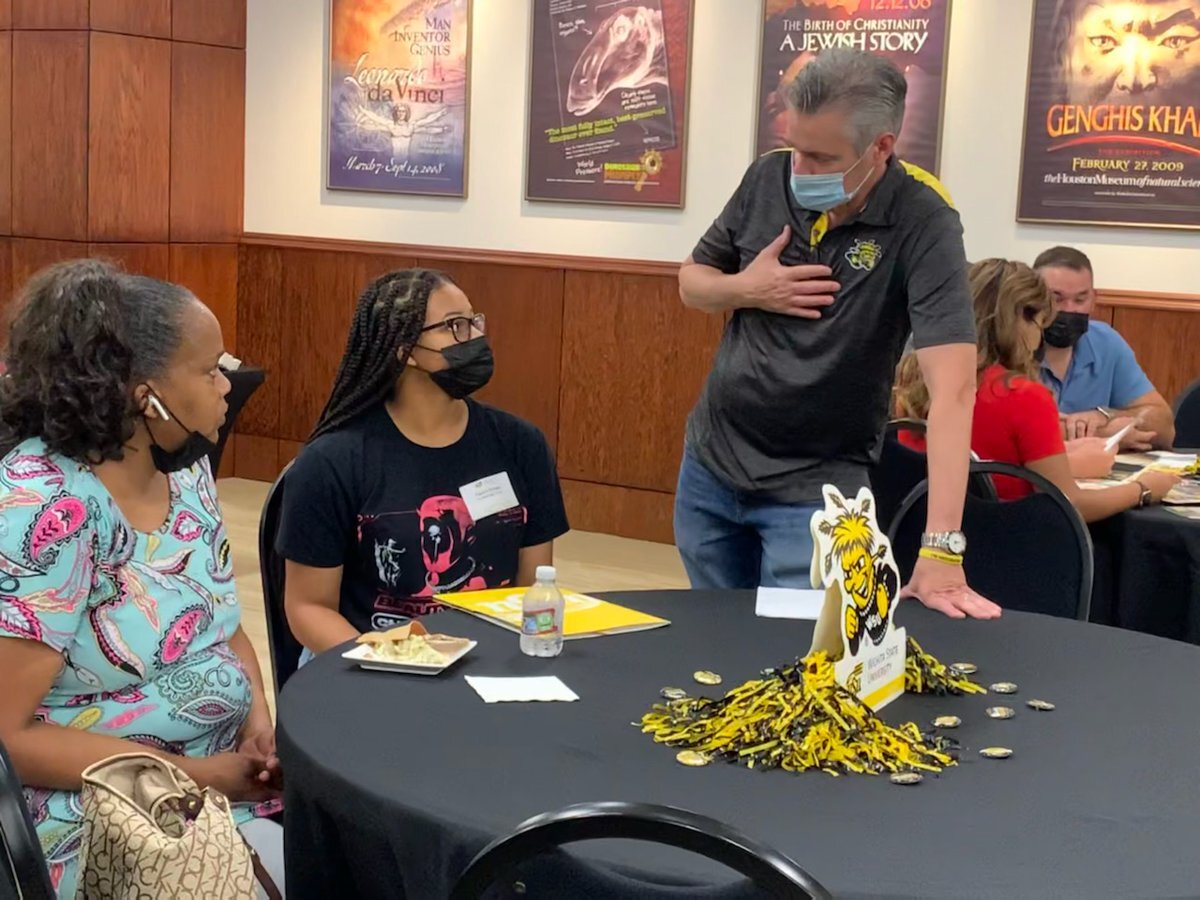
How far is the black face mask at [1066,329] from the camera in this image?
14.0ft

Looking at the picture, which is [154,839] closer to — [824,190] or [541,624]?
[541,624]

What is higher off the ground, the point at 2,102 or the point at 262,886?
the point at 2,102

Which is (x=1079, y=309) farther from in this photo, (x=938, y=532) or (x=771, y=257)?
(x=938, y=532)

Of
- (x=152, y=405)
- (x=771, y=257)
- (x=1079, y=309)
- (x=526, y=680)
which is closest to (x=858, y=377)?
(x=771, y=257)

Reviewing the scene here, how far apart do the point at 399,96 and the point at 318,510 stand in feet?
15.6

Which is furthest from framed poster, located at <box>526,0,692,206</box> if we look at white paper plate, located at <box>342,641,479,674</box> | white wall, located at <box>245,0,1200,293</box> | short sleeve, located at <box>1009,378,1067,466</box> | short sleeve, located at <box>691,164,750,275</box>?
white paper plate, located at <box>342,641,479,674</box>

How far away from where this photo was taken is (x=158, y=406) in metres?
1.98

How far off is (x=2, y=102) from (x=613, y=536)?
3.41m

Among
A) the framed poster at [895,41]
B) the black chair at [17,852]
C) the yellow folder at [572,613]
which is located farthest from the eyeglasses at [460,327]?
the framed poster at [895,41]

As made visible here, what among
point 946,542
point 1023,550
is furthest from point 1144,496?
point 946,542

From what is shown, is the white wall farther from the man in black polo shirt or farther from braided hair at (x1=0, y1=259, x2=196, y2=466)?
braided hair at (x1=0, y1=259, x2=196, y2=466)

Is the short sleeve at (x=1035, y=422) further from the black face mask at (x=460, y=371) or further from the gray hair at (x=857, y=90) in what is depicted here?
the black face mask at (x=460, y=371)

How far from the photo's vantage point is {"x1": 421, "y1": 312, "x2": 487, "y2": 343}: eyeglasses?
259 centimetres

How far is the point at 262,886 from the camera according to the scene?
1790 millimetres
